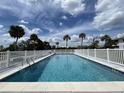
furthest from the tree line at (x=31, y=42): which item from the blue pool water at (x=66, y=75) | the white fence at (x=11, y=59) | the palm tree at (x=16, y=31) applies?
the blue pool water at (x=66, y=75)

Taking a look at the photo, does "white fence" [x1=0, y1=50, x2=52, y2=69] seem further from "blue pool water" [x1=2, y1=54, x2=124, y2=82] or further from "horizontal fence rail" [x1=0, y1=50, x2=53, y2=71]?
"blue pool water" [x1=2, y1=54, x2=124, y2=82]

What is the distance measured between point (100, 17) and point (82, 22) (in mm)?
3693

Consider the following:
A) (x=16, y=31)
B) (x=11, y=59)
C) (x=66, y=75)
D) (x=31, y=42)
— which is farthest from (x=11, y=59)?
(x=31, y=42)

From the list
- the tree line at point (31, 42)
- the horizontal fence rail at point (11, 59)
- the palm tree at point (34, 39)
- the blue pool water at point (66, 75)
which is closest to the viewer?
the blue pool water at point (66, 75)

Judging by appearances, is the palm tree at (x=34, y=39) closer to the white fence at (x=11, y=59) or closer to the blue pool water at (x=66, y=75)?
the white fence at (x=11, y=59)

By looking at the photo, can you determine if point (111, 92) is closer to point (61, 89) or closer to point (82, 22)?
point (61, 89)

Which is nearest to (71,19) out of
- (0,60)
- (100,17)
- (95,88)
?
(100,17)

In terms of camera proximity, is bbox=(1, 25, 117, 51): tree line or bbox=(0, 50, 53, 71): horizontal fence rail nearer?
bbox=(0, 50, 53, 71): horizontal fence rail

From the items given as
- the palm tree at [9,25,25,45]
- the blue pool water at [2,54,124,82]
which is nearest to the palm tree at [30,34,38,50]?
the palm tree at [9,25,25,45]

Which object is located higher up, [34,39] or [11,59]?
[34,39]

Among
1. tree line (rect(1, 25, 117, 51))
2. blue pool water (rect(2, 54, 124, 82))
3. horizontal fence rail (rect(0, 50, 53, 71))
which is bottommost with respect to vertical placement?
blue pool water (rect(2, 54, 124, 82))

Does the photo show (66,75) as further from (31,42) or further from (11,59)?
(31,42)

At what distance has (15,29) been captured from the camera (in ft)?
124

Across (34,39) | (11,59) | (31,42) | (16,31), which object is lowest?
(11,59)
